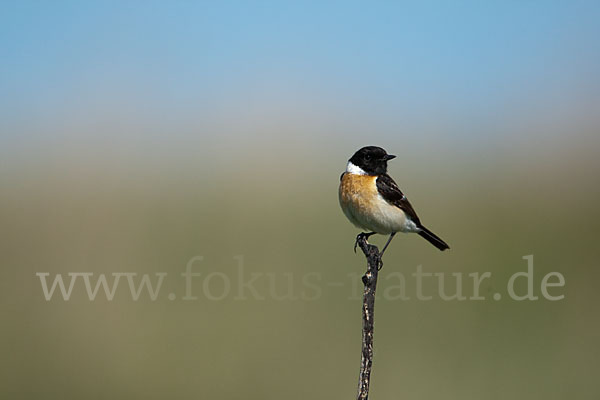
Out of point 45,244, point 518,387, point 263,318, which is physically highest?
point 45,244

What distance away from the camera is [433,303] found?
24.6 ft

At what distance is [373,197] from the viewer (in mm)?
5223

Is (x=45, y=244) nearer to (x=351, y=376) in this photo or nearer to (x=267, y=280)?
(x=267, y=280)

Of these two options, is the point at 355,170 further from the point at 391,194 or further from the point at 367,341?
the point at 367,341

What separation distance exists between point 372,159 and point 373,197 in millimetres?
378

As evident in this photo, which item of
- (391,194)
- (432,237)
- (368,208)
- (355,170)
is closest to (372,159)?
(355,170)

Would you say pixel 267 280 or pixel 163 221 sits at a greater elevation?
pixel 163 221

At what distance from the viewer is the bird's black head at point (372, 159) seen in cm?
543

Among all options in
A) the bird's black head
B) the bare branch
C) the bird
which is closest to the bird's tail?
the bird

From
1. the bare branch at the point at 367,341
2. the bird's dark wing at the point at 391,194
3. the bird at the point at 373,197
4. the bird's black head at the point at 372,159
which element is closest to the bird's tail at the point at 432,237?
the bird at the point at 373,197

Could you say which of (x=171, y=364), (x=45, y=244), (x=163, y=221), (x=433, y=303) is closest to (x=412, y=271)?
(x=433, y=303)

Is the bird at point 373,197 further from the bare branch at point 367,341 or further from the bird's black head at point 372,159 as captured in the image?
the bare branch at point 367,341

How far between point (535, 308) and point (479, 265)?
975mm

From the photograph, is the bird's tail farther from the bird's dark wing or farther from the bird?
the bird's dark wing
